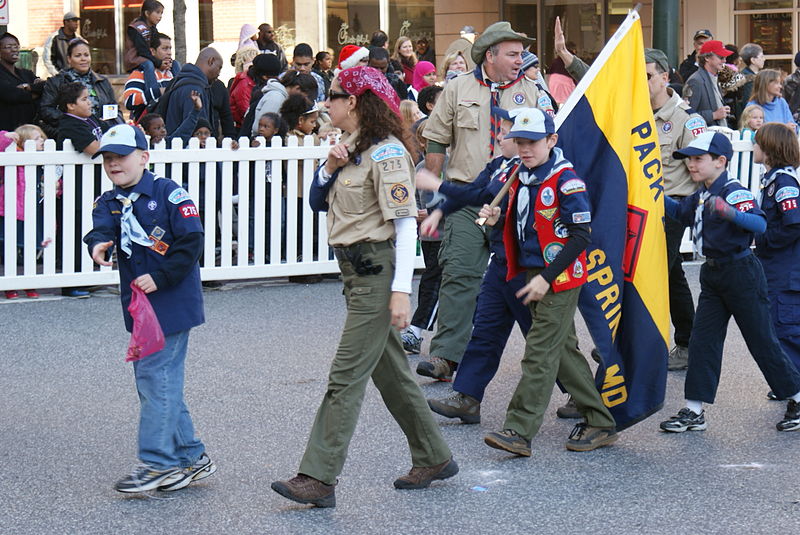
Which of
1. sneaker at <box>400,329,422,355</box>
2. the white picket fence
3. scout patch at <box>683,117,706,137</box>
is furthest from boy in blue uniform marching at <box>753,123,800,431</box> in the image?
the white picket fence

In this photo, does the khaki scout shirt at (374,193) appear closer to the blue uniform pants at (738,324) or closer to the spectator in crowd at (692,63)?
the blue uniform pants at (738,324)

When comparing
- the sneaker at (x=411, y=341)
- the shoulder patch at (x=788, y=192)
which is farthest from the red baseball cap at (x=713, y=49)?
the shoulder patch at (x=788, y=192)

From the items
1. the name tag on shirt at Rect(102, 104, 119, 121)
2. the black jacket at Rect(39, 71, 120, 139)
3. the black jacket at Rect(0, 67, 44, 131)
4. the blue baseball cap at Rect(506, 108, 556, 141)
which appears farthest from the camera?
the black jacket at Rect(0, 67, 44, 131)

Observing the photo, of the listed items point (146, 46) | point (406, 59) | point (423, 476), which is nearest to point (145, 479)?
point (423, 476)

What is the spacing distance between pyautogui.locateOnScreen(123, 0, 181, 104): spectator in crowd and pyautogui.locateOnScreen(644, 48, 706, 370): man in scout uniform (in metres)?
5.97

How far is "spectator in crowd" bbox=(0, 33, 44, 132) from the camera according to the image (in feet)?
38.1

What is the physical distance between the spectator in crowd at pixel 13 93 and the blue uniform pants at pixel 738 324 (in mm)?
7391

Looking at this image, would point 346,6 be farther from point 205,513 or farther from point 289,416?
point 205,513

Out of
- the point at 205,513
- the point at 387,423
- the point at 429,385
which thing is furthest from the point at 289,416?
the point at 205,513

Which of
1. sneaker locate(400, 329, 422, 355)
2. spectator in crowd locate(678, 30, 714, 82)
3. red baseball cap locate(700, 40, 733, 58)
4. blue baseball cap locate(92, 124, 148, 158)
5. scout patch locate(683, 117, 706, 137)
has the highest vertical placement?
spectator in crowd locate(678, 30, 714, 82)

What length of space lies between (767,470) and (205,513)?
248 cm

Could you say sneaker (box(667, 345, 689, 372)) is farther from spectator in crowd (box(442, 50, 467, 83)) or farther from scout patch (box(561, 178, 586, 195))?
spectator in crowd (box(442, 50, 467, 83))

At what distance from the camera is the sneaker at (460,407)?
21.0 feet

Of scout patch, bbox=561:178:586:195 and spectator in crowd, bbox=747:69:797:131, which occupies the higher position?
spectator in crowd, bbox=747:69:797:131
